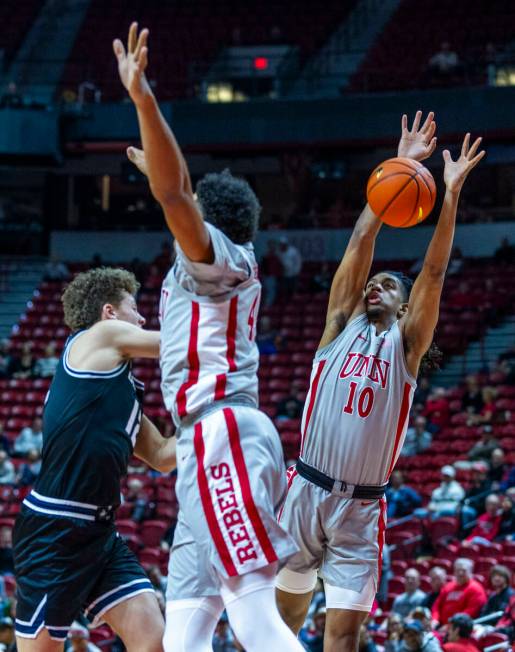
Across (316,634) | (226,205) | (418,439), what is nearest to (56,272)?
(418,439)

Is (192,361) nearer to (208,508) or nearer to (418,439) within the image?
(208,508)

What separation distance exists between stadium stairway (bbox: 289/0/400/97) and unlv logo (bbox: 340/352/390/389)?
17650 millimetres

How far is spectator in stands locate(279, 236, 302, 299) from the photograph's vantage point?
2211 centimetres

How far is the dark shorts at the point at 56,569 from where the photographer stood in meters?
4.80

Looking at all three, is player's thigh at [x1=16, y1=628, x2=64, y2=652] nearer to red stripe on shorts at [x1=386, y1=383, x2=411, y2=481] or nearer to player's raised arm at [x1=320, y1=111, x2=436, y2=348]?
red stripe on shorts at [x1=386, y1=383, x2=411, y2=481]

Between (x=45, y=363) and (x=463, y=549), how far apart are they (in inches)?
411

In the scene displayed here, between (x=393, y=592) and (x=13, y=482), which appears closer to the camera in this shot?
(x=393, y=592)

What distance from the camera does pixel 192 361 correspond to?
405cm

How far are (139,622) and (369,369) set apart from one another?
1.62 metres

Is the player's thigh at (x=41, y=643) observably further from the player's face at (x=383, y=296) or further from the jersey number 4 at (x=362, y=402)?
the player's face at (x=383, y=296)

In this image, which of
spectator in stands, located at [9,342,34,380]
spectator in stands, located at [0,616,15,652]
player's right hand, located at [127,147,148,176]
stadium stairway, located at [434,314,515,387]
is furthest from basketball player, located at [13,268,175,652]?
spectator in stands, located at [9,342,34,380]

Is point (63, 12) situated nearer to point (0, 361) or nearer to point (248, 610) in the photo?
point (0, 361)

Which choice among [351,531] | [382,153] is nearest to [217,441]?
[351,531]

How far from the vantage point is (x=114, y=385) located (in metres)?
4.88
